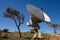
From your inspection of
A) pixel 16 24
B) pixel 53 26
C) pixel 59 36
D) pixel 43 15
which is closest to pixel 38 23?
pixel 43 15

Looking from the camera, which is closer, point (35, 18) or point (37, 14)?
point (35, 18)

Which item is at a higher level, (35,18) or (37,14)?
(37,14)

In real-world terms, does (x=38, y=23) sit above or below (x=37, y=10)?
below

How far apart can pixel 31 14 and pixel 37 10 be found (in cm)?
213

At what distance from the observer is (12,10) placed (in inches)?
2309

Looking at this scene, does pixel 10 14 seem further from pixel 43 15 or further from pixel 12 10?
pixel 43 15

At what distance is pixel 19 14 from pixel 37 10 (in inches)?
795

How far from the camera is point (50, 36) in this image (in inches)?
2120

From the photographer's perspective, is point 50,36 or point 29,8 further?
point 50,36

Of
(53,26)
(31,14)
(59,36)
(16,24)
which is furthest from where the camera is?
(53,26)

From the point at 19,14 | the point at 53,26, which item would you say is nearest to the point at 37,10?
the point at 19,14

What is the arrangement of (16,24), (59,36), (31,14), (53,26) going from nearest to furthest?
(31,14), (59,36), (16,24), (53,26)

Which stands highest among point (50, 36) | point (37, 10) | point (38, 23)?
point (37, 10)

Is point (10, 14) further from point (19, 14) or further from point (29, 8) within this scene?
point (29, 8)
